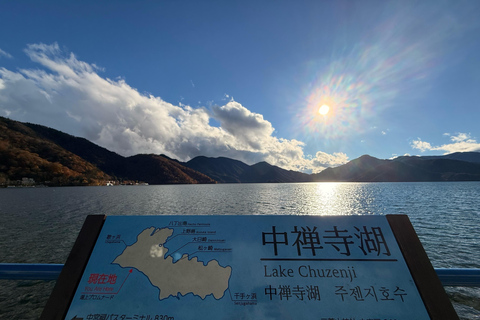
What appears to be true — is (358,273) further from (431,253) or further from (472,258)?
(472,258)

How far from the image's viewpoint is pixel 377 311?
2957 mm

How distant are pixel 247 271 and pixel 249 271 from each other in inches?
1.2

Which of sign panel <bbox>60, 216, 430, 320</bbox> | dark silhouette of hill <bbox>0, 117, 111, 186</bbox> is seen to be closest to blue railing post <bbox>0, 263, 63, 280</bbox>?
sign panel <bbox>60, 216, 430, 320</bbox>

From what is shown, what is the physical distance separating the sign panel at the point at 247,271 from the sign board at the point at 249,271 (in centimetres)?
1

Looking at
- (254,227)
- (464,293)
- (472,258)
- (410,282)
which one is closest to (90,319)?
(254,227)

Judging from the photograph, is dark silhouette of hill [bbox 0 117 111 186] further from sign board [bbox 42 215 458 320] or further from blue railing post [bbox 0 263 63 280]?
sign board [bbox 42 215 458 320]

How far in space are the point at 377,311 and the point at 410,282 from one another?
0.76m

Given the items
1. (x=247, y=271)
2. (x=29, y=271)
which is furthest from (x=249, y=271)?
(x=29, y=271)

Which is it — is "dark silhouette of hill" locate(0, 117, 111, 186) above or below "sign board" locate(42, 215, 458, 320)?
above

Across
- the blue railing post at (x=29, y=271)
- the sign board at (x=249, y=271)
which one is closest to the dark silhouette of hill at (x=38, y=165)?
the blue railing post at (x=29, y=271)

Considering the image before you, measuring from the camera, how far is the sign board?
9.82 feet

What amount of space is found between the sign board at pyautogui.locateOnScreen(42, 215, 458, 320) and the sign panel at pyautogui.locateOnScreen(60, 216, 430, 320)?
0.5 inches

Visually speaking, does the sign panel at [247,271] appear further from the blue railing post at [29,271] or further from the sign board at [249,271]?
→ the blue railing post at [29,271]

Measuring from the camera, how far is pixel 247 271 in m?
3.24
